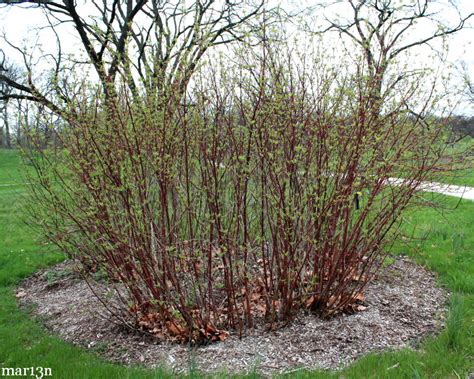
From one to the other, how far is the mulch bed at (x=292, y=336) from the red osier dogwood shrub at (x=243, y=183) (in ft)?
0.58

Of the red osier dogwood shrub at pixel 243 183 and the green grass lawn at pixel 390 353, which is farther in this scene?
the red osier dogwood shrub at pixel 243 183

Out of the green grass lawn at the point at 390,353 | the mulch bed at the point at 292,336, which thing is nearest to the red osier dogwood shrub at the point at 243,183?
the mulch bed at the point at 292,336

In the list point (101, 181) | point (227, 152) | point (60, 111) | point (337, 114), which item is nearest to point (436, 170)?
point (337, 114)

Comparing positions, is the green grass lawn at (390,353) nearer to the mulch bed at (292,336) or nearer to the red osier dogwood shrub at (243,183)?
the mulch bed at (292,336)

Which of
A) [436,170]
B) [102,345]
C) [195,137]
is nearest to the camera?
[195,137]

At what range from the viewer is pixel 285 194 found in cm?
Result: 368

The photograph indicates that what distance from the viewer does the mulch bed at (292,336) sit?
11.2 ft

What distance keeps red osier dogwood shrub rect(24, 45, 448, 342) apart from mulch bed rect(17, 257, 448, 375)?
18 cm

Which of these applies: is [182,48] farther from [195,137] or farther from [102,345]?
[102,345]

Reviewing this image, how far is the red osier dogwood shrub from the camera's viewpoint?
354 centimetres

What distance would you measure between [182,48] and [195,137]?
0.74 meters

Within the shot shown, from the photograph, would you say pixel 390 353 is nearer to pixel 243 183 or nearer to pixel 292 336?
pixel 292 336

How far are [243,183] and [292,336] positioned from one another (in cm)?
135

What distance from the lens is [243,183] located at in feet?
11.8
